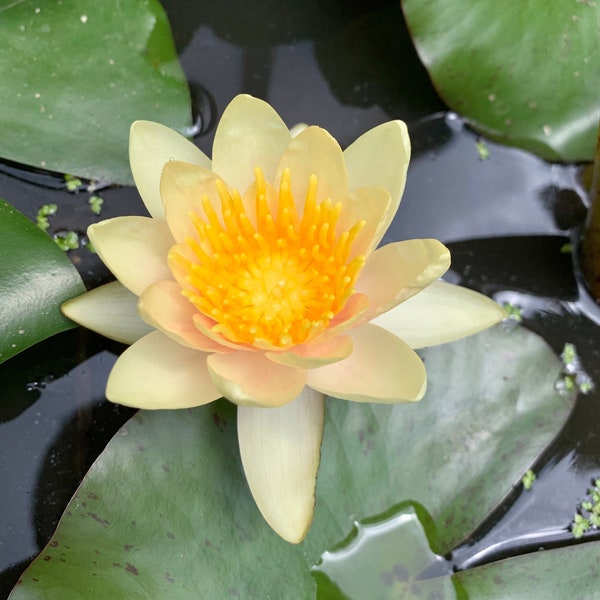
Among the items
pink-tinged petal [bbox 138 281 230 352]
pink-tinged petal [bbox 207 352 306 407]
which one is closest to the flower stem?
pink-tinged petal [bbox 207 352 306 407]

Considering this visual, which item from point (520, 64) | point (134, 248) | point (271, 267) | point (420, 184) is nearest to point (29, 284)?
point (134, 248)

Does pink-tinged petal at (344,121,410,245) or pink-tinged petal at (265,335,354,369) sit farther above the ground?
pink-tinged petal at (344,121,410,245)

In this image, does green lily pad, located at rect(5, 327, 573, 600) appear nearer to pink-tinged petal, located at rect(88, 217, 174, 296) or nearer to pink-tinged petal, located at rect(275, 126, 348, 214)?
pink-tinged petal, located at rect(88, 217, 174, 296)

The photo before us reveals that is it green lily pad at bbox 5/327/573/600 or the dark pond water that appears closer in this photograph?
green lily pad at bbox 5/327/573/600

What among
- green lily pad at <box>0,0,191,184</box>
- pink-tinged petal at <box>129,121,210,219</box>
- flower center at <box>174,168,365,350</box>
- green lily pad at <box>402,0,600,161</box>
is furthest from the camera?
green lily pad at <box>402,0,600,161</box>

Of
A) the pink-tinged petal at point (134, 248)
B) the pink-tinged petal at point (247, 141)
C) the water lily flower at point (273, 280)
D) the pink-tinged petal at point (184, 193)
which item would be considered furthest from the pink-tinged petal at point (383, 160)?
the pink-tinged petal at point (134, 248)

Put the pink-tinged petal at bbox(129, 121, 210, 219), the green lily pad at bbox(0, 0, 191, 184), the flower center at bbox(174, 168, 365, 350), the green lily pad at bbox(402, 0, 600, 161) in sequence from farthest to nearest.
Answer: the green lily pad at bbox(402, 0, 600, 161)
the green lily pad at bbox(0, 0, 191, 184)
the pink-tinged petal at bbox(129, 121, 210, 219)
the flower center at bbox(174, 168, 365, 350)

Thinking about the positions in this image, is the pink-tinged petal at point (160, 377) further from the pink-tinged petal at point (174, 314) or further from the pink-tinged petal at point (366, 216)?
the pink-tinged petal at point (366, 216)

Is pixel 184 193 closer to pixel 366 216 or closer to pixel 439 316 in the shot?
pixel 366 216
